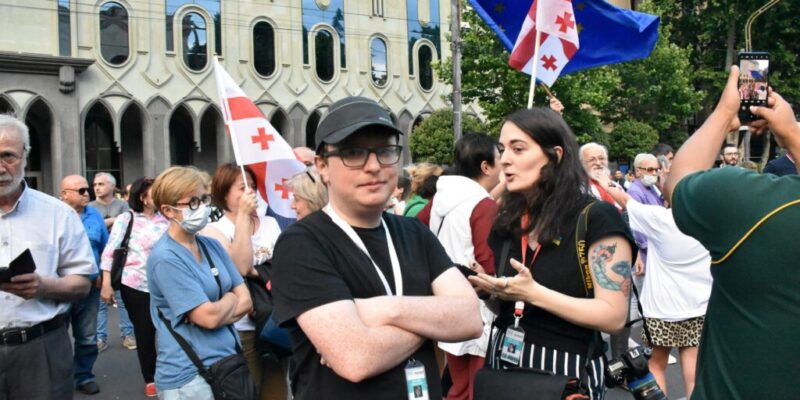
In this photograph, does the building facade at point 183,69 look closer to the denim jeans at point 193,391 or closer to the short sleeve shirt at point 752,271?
the denim jeans at point 193,391

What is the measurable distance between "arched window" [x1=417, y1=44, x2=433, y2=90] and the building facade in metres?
0.06

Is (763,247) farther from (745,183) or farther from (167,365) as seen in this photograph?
(167,365)

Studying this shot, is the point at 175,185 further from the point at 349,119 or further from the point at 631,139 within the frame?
the point at 631,139

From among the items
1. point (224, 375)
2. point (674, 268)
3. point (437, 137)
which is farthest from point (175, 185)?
point (437, 137)

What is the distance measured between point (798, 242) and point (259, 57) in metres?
30.7

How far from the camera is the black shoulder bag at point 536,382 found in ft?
8.45

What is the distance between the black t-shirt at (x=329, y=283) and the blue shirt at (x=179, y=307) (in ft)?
4.96

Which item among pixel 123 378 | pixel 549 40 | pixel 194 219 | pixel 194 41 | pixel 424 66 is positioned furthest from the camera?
pixel 424 66

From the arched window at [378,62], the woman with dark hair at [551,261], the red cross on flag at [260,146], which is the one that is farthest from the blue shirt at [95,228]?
the arched window at [378,62]

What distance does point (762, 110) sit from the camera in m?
2.13

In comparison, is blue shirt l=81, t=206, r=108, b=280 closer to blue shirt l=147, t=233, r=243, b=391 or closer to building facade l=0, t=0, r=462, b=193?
blue shirt l=147, t=233, r=243, b=391

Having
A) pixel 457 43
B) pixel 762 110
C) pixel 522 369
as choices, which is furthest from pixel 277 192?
pixel 457 43

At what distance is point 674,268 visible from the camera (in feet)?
17.1

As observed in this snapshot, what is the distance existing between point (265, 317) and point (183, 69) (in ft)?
89.3
